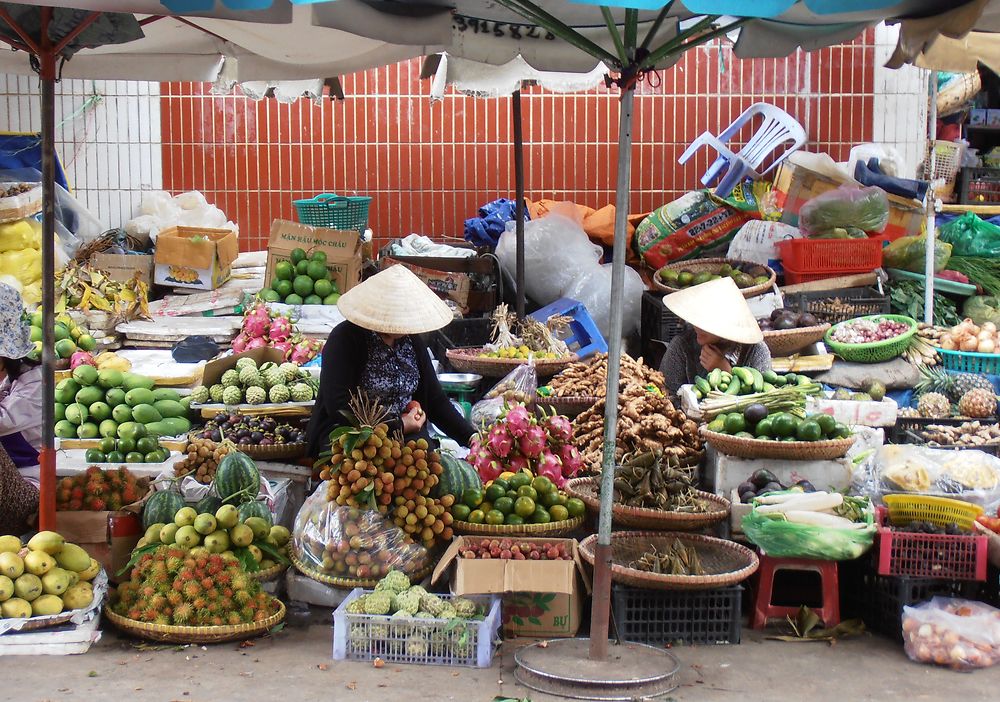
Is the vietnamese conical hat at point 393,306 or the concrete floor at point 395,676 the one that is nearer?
the concrete floor at point 395,676

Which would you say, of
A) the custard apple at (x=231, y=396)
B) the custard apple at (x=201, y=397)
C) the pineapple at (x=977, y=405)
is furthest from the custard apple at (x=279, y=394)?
the pineapple at (x=977, y=405)

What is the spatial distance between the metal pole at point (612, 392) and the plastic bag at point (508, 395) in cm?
172

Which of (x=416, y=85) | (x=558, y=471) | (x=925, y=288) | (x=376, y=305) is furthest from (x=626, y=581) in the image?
(x=416, y=85)

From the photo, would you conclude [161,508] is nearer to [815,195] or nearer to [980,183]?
[815,195]

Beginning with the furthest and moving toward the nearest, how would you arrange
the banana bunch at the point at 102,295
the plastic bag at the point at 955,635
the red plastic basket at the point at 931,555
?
the banana bunch at the point at 102,295, the red plastic basket at the point at 931,555, the plastic bag at the point at 955,635

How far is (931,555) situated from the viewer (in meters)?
4.96

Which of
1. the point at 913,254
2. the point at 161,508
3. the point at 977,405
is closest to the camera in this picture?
the point at 161,508

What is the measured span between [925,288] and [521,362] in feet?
11.9

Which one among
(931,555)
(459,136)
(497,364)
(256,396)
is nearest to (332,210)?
(459,136)

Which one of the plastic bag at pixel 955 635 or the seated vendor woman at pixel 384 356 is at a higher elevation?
the seated vendor woman at pixel 384 356

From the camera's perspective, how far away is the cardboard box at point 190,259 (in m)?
9.75

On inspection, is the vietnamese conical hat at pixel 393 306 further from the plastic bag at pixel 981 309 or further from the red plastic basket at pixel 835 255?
the plastic bag at pixel 981 309

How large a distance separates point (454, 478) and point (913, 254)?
5.55 meters

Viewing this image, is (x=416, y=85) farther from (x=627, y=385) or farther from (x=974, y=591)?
(x=974, y=591)
